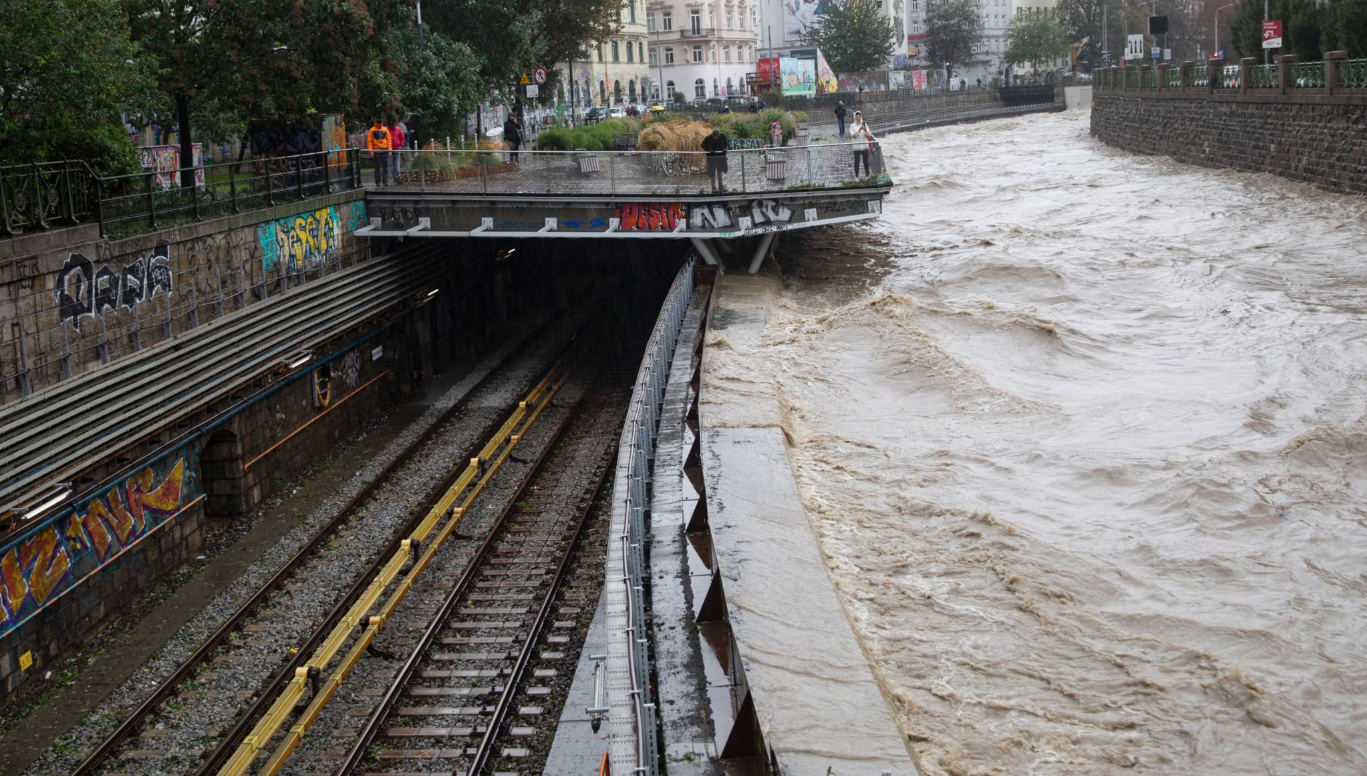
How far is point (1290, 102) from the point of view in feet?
127

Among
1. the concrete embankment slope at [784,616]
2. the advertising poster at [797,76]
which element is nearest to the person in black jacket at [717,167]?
the concrete embankment slope at [784,616]

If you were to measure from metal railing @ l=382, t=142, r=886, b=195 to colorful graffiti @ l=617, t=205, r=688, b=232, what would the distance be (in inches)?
12.6

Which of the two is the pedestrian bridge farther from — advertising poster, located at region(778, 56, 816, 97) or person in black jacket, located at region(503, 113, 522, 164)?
advertising poster, located at region(778, 56, 816, 97)

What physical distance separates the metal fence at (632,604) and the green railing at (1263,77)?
31.0 meters

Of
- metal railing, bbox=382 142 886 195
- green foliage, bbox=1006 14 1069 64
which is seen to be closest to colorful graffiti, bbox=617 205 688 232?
metal railing, bbox=382 142 886 195

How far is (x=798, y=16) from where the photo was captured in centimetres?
11156

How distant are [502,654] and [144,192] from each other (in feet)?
29.9

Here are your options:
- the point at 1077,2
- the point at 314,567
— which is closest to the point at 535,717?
the point at 314,567

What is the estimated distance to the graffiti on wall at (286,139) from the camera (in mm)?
28609

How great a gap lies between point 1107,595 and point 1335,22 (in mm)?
32694

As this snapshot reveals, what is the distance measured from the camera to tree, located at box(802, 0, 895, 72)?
97750 millimetres

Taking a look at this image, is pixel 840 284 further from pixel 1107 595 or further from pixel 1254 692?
pixel 1254 692

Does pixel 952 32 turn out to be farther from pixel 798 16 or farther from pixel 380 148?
pixel 380 148

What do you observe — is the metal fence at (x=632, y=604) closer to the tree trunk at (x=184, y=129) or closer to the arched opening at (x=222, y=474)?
the arched opening at (x=222, y=474)
